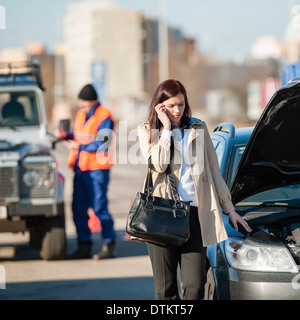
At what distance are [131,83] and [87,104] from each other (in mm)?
107383

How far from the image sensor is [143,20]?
120938mm

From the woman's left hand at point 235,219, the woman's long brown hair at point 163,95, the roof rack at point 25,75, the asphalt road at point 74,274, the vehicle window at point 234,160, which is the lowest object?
the asphalt road at point 74,274

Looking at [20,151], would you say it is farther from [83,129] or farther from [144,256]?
[144,256]

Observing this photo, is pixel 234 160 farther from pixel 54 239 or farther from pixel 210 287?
pixel 54 239

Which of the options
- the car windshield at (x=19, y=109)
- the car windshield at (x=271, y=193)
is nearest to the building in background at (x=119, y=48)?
the car windshield at (x=19, y=109)

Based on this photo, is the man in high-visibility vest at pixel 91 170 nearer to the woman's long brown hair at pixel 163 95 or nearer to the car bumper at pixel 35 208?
the car bumper at pixel 35 208

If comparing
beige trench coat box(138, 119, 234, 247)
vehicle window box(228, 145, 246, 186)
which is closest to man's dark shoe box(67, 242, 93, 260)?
vehicle window box(228, 145, 246, 186)

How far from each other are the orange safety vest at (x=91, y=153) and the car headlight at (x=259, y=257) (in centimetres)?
472

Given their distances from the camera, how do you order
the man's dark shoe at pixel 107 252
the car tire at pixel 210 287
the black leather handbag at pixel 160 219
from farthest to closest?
the man's dark shoe at pixel 107 252
the car tire at pixel 210 287
the black leather handbag at pixel 160 219

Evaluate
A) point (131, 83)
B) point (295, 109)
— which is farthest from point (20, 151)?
point (131, 83)

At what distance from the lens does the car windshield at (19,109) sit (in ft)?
33.7

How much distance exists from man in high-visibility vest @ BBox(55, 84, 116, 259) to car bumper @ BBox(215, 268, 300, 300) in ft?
15.5
